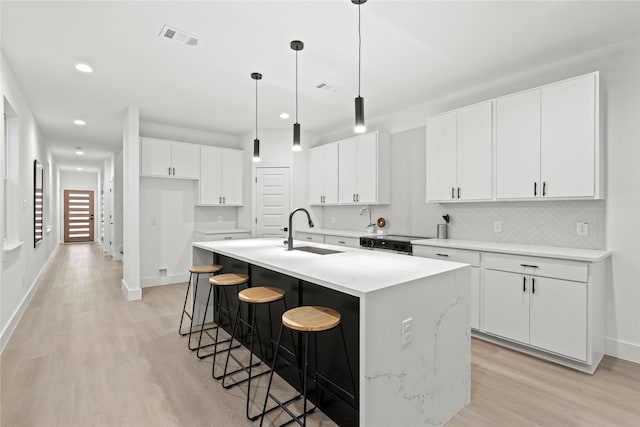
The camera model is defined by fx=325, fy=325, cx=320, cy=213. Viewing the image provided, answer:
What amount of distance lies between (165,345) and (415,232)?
3252 millimetres

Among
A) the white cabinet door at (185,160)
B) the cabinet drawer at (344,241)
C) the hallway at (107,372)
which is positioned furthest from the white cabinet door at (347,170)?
the hallway at (107,372)

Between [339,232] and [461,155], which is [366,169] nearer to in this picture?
[339,232]

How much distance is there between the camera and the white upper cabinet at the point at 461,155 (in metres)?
3.39

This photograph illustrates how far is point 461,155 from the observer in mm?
3611

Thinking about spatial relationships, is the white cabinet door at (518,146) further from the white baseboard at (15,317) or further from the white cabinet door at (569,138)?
the white baseboard at (15,317)

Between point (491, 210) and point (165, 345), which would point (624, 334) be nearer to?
point (491, 210)

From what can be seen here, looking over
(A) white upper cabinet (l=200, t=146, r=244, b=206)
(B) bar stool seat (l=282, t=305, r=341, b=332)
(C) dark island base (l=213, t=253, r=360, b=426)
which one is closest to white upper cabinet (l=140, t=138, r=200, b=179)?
(A) white upper cabinet (l=200, t=146, r=244, b=206)

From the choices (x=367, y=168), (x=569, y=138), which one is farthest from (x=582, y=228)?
(x=367, y=168)

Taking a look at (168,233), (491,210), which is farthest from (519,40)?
(168,233)

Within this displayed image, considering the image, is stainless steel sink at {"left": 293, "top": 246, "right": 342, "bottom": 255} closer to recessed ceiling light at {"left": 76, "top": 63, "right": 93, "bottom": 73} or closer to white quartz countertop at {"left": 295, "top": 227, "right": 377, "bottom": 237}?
white quartz countertop at {"left": 295, "top": 227, "right": 377, "bottom": 237}

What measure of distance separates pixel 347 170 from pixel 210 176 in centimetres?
246

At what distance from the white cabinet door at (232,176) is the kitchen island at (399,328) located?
3.80m

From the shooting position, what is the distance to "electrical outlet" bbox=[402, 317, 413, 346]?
166cm

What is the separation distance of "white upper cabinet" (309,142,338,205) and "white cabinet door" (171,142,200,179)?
1981 mm
